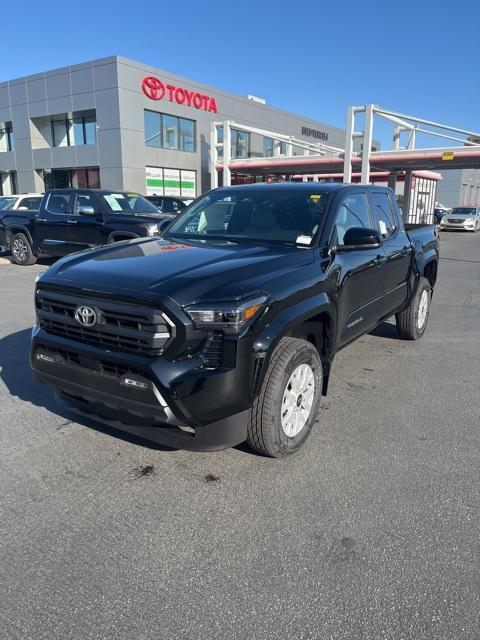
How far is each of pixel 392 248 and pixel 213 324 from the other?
9.98 ft

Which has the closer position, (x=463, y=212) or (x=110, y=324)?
(x=110, y=324)

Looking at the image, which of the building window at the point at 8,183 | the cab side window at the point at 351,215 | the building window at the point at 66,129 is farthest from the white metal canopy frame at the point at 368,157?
the cab side window at the point at 351,215

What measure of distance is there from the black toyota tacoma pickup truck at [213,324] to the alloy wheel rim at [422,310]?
2.32 m

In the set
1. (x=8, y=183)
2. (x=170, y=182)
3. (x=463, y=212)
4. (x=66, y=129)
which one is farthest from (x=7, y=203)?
(x=463, y=212)

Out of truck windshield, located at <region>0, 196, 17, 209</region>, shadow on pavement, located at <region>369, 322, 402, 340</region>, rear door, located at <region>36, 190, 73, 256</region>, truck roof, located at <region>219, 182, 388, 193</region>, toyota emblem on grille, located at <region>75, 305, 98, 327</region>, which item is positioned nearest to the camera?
toyota emblem on grille, located at <region>75, 305, 98, 327</region>

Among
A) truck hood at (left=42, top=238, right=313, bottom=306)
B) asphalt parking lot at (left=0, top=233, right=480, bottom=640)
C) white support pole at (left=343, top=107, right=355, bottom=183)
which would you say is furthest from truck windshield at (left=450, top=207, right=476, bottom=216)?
truck hood at (left=42, top=238, right=313, bottom=306)

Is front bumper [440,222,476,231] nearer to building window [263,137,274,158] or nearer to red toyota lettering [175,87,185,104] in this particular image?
building window [263,137,274,158]

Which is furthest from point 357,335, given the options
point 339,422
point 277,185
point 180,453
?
point 180,453

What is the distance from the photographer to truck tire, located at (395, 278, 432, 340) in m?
6.09

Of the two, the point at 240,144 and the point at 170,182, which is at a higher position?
the point at 240,144

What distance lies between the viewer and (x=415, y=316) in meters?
6.14

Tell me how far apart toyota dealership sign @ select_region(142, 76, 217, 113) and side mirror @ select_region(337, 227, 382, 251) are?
2705 centimetres

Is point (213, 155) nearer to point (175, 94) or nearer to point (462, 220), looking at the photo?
point (175, 94)

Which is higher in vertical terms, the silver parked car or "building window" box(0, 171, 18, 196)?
"building window" box(0, 171, 18, 196)
